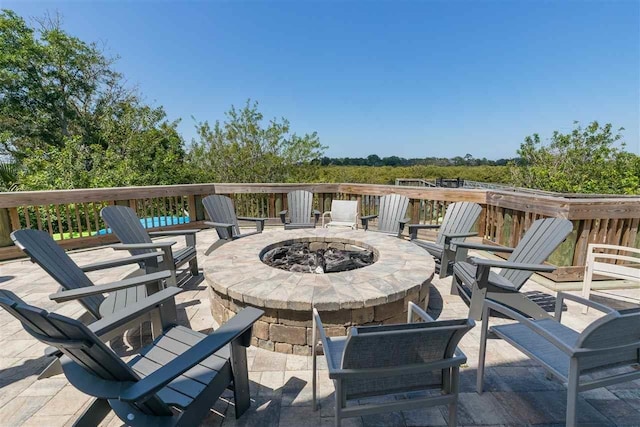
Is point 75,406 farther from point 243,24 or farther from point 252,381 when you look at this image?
point 243,24

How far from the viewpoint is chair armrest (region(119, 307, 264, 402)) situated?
3.31 ft

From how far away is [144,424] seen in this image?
119cm

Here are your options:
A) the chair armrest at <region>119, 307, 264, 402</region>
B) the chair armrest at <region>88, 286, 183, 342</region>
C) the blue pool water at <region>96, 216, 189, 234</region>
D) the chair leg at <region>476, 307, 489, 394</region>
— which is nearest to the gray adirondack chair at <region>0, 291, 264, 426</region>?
the chair armrest at <region>119, 307, 264, 402</region>

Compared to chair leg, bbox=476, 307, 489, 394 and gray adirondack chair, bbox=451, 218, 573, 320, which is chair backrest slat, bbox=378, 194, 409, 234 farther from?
chair leg, bbox=476, 307, 489, 394

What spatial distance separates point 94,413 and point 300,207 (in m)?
4.08

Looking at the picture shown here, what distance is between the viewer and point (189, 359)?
3.91 feet

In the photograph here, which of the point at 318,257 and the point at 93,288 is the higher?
the point at 93,288

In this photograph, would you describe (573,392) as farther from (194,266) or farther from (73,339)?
(194,266)

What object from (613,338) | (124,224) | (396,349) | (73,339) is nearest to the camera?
(73,339)

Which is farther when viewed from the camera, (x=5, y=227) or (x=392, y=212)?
(x=392, y=212)

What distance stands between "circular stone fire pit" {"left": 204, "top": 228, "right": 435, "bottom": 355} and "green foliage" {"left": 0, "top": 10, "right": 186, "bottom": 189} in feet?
24.1

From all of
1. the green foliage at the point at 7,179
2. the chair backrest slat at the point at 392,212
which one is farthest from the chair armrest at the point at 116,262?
the green foliage at the point at 7,179

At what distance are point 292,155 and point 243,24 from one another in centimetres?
428

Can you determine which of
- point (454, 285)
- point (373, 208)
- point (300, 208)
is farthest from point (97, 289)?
point (373, 208)
